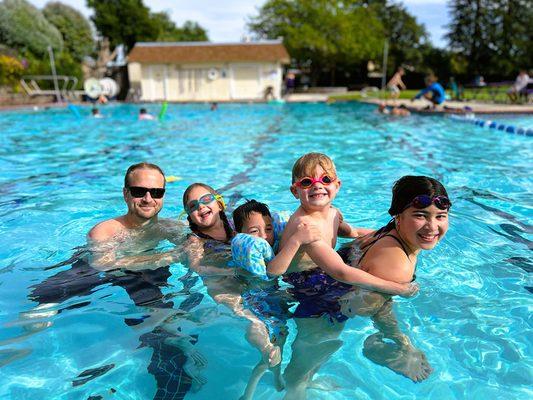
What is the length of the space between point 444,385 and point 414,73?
45619 mm

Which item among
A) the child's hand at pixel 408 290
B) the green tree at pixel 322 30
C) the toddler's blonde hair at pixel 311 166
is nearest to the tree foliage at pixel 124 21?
the green tree at pixel 322 30

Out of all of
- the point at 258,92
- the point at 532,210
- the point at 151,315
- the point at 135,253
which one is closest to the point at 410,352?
the point at 151,315

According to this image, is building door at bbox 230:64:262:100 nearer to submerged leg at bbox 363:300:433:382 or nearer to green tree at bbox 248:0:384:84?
green tree at bbox 248:0:384:84

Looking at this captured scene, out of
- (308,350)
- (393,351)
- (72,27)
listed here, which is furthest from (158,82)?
(393,351)

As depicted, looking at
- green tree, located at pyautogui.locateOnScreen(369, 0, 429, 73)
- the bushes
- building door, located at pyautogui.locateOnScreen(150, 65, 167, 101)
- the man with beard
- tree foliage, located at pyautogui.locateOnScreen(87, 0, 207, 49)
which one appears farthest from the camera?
green tree, located at pyautogui.locateOnScreen(369, 0, 429, 73)

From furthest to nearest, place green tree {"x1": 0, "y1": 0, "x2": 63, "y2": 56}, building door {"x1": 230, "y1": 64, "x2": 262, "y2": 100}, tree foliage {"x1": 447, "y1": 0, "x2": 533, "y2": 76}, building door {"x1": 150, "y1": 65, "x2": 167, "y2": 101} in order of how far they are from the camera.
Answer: tree foliage {"x1": 447, "y1": 0, "x2": 533, "y2": 76}
building door {"x1": 150, "y1": 65, "x2": 167, "y2": 101}
building door {"x1": 230, "y1": 64, "x2": 262, "y2": 100}
green tree {"x1": 0, "y1": 0, "x2": 63, "y2": 56}

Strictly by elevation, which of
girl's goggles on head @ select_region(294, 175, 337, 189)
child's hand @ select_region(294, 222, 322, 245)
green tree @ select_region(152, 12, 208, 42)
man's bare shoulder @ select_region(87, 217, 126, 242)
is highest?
green tree @ select_region(152, 12, 208, 42)

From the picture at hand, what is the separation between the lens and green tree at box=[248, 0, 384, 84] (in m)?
37.3

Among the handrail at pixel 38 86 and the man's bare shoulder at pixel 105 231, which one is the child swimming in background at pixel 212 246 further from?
the handrail at pixel 38 86

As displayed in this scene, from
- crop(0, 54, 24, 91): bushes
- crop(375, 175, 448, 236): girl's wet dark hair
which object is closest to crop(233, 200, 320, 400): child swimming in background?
crop(375, 175, 448, 236): girl's wet dark hair

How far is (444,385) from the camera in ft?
7.78

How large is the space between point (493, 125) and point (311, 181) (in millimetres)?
12350

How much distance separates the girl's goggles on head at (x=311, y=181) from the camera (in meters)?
2.83

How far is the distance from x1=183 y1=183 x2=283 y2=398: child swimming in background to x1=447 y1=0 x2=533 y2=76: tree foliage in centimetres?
4568
